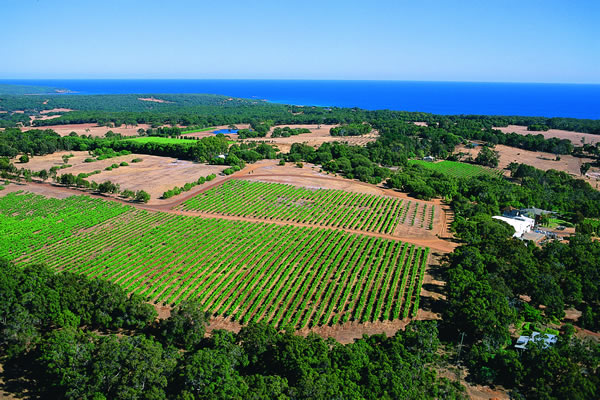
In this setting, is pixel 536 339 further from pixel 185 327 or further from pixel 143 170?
pixel 143 170

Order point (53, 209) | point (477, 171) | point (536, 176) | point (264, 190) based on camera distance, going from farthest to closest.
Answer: point (477, 171) < point (536, 176) < point (264, 190) < point (53, 209)

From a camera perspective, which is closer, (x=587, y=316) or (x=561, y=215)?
(x=587, y=316)

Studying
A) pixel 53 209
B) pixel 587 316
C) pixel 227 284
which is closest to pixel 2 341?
pixel 227 284

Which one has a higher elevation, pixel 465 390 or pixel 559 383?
pixel 559 383

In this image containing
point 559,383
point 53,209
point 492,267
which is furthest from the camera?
point 53,209

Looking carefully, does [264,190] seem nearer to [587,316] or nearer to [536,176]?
[587,316]
